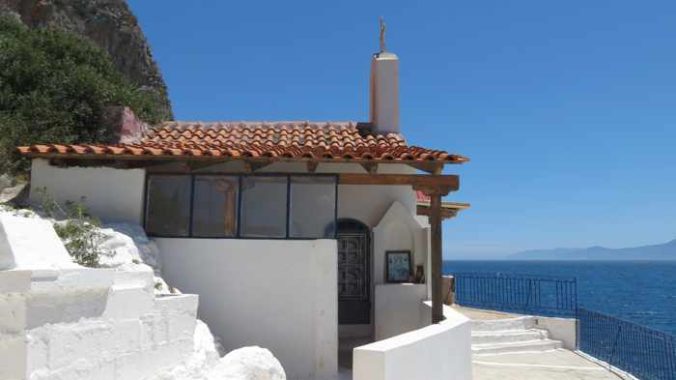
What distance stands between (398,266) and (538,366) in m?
4.47

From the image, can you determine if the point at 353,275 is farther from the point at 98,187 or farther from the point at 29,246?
the point at 29,246

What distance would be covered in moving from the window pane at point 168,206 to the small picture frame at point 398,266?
436cm

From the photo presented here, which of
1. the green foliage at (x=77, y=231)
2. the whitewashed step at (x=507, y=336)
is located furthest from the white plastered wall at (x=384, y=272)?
the green foliage at (x=77, y=231)

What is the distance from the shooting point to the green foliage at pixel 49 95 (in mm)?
12828

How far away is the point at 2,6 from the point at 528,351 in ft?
72.6

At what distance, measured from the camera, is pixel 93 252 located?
7320 millimetres

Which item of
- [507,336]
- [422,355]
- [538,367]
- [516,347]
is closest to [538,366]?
[538,367]

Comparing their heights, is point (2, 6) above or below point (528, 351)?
above

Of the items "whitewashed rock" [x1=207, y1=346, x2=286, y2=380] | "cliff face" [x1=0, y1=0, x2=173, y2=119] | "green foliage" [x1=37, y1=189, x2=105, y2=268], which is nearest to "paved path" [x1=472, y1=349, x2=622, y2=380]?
"whitewashed rock" [x1=207, y1=346, x2=286, y2=380]

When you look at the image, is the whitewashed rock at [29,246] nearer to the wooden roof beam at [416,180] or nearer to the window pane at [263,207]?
the window pane at [263,207]

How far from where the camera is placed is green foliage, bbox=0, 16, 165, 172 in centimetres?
1283

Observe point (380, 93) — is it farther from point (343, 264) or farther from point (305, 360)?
point (305, 360)

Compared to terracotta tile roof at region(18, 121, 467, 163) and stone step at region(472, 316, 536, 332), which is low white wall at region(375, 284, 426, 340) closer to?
terracotta tile roof at region(18, 121, 467, 163)

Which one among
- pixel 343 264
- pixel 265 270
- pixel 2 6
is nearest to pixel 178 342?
pixel 265 270
